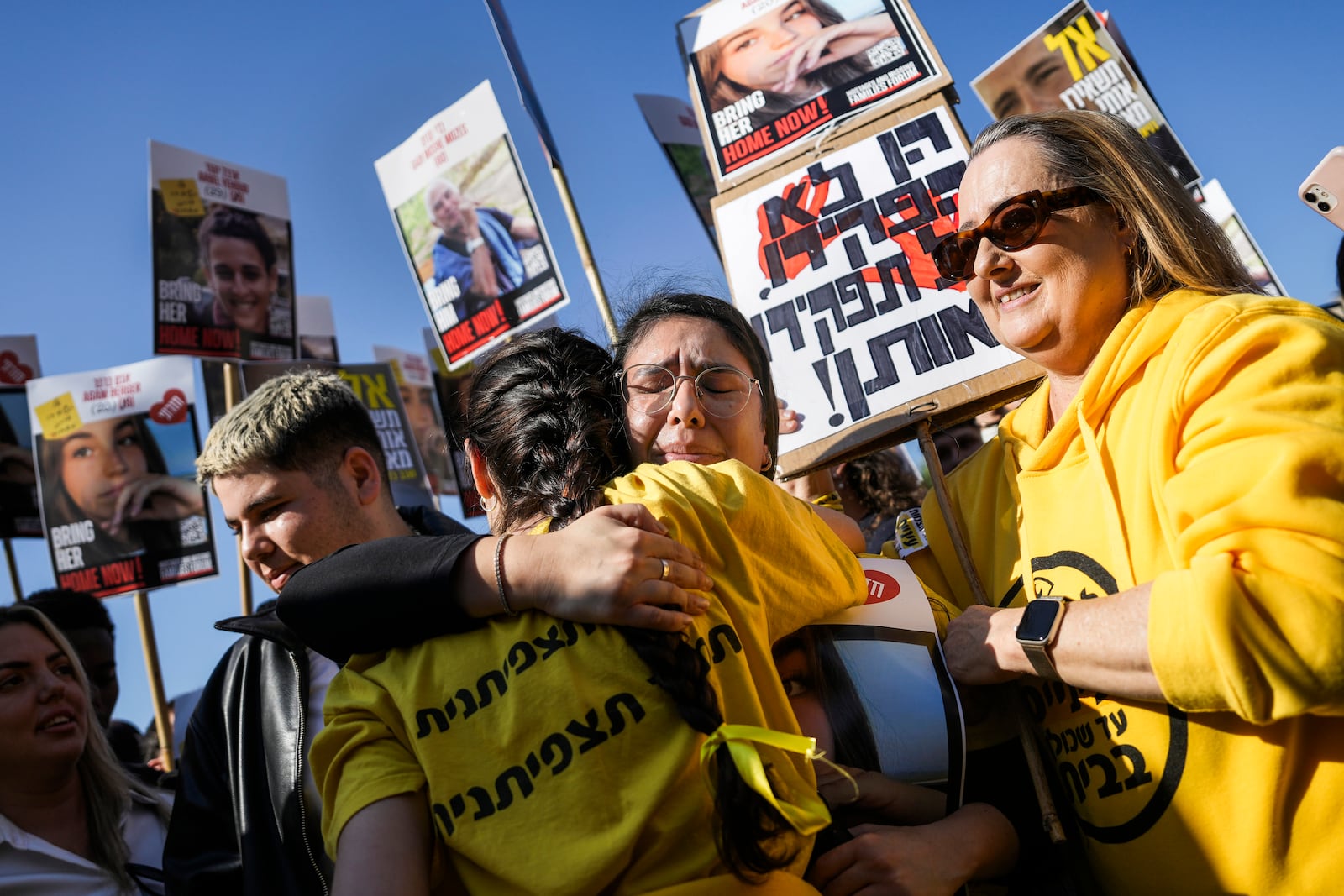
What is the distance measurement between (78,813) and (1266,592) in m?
3.66

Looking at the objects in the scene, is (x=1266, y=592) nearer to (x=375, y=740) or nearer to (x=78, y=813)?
(x=375, y=740)

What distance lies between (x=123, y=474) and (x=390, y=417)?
1663mm

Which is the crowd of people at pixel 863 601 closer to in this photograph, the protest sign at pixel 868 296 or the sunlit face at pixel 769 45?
the protest sign at pixel 868 296

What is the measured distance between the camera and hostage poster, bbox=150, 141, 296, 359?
5.85m

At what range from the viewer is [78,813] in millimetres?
3361

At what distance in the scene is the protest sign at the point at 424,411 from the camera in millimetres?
8133

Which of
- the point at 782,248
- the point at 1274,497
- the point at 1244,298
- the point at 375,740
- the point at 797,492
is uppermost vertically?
the point at 782,248

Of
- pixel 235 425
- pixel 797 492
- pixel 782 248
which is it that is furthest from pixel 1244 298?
pixel 235 425

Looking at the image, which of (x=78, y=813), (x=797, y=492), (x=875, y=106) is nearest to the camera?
(x=875, y=106)

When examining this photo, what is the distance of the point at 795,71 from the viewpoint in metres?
3.05

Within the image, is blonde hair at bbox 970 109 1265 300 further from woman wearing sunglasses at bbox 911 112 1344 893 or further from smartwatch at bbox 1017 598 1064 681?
smartwatch at bbox 1017 598 1064 681

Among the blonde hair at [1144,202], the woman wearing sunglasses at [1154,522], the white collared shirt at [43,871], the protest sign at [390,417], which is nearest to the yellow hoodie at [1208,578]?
the woman wearing sunglasses at [1154,522]

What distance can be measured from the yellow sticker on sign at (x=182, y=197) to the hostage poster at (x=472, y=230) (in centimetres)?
119

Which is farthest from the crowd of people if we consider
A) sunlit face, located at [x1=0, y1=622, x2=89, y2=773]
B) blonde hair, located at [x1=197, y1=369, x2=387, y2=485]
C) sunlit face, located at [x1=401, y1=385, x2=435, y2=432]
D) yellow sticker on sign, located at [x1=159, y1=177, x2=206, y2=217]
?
sunlit face, located at [x1=401, y1=385, x2=435, y2=432]
